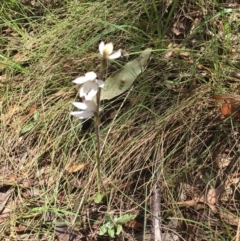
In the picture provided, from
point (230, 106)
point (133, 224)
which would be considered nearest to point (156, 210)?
point (133, 224)

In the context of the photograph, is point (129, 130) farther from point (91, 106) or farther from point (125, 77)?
point (91, 106)

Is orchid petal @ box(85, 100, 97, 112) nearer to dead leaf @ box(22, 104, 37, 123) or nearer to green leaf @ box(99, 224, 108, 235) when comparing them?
green leaf @ box(99, 224, 108, 235)

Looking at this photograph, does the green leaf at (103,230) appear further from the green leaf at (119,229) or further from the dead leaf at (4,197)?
the dead leaf at (4,197)

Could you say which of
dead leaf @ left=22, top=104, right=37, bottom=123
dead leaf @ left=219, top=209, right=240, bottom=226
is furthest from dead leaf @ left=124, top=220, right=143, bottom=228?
dead leaf @ left=22, top=104, right=37, bottom=123

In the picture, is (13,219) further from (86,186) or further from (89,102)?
(89,102)

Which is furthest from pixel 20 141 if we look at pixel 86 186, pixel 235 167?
pixel 235 167

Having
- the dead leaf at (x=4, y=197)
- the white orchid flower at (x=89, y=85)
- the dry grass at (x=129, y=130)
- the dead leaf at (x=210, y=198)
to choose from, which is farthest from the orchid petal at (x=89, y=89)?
the dead leaf at (x=4, y=197)
